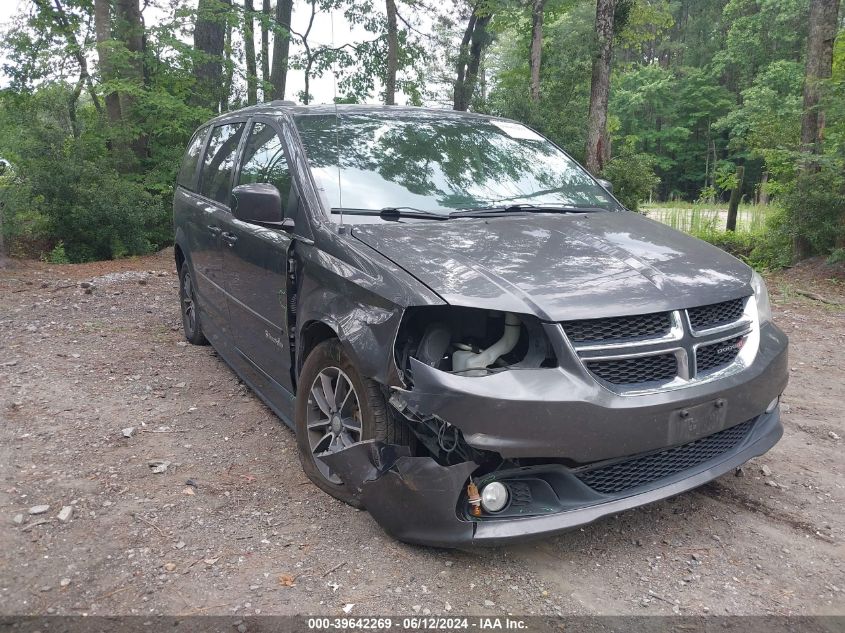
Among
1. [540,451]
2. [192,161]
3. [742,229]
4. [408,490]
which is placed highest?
[192,161]

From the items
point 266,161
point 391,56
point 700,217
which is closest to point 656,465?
point 266,161

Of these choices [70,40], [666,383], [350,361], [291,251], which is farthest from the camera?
[70,40]

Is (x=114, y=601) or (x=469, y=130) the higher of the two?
(x=469, y=130)

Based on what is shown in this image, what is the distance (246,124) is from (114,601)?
10.3 feet

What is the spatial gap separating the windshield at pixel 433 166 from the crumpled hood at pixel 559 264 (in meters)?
0.26

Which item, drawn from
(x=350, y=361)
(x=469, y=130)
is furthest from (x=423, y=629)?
(x=469, y=130)

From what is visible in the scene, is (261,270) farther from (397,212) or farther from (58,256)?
(58,256)

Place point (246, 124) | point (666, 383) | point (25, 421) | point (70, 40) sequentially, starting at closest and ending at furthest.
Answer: point (666, 383) < point (25, 421) < point (246, 124) < point (70, 40)

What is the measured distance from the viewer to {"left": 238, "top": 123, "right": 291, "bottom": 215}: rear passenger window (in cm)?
380

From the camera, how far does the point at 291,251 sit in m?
3.56

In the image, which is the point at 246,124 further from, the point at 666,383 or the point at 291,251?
the point at 666,383

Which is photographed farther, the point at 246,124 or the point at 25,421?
the point at 246,124

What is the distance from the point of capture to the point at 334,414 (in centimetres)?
321

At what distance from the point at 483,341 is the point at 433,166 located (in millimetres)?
1484
